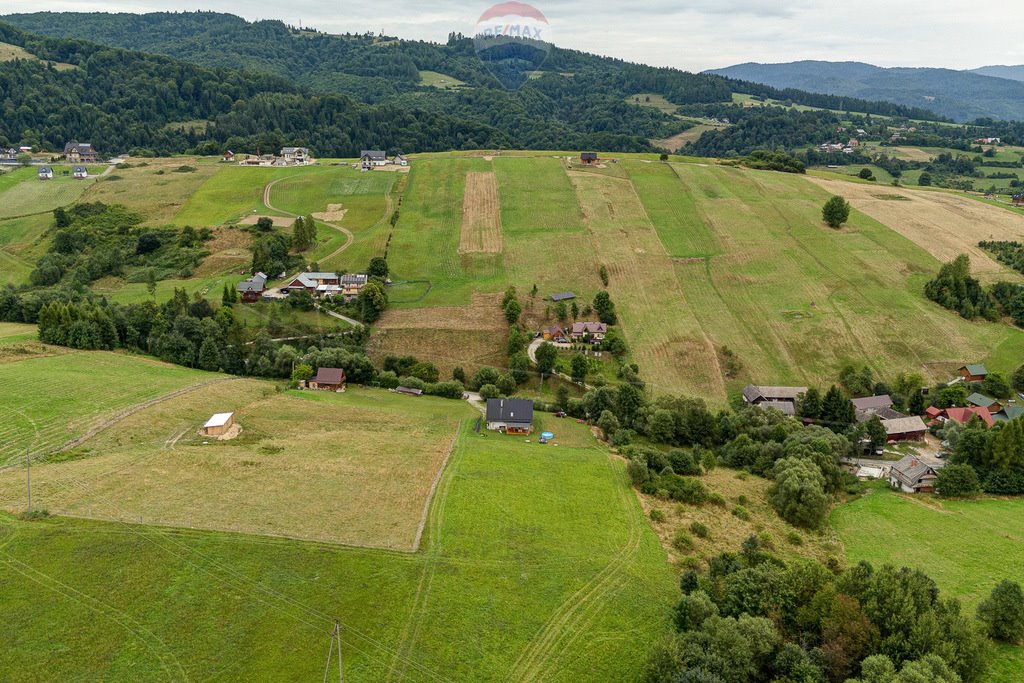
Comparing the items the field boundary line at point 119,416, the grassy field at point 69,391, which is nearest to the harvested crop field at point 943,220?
the field boundary line at point 119,416

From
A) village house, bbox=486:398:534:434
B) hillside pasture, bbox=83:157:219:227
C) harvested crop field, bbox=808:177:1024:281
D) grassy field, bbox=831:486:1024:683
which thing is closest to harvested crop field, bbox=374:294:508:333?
village house, bbox=486:398:534:434

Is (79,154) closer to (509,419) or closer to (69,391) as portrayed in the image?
(69,391)

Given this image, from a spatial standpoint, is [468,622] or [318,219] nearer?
[468,622]

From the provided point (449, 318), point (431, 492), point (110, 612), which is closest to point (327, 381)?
point (449, 318)

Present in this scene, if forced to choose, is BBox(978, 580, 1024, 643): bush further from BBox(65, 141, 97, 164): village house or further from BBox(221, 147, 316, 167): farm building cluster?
BBox(65, 141, 97, 164): village house

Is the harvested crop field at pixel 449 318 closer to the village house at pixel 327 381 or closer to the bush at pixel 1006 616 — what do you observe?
the village house at pixel 327 381

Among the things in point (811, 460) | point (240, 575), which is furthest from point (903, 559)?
point (240, 575)

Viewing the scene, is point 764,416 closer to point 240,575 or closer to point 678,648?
point 678,648
